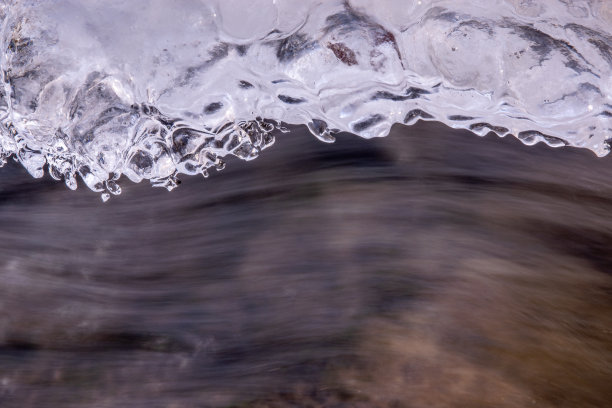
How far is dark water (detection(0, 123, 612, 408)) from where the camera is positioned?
98 centimetres

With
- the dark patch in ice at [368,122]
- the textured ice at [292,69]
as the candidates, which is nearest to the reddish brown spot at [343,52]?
the textured ice at [292,69]

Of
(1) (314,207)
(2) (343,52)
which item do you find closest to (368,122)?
(2) (343,52)

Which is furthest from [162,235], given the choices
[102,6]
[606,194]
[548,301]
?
[606,194]

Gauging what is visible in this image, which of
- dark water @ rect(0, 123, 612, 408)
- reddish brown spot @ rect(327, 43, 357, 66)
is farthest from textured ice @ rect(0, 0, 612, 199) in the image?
dark water @ rect(0, 123, 612, 408)

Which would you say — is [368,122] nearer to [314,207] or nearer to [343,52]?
[343,52]

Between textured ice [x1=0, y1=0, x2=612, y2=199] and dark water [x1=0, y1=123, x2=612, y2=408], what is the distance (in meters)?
0.17

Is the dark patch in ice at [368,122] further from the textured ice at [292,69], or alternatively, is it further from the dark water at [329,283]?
the dark water at [329,283]

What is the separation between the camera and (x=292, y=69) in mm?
994

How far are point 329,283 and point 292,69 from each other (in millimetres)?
A: 406

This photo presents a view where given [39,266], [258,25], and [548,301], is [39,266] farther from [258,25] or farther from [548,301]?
[548,301]

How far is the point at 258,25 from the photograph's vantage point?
3.18 ft

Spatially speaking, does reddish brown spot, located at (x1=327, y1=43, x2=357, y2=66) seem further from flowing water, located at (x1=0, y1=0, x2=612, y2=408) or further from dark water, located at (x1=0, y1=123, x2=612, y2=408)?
dark water, located at (x1=0, y1=123, x2=612, y2=408)

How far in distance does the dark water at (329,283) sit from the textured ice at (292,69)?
6.8 inches

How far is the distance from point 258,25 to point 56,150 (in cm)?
48
